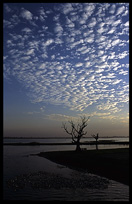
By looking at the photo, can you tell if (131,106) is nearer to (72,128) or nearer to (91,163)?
(91,163)

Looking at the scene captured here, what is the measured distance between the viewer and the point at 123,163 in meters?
20.4

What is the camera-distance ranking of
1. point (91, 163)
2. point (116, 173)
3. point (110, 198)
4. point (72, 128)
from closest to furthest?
1. point (110, 198)
2. point (116, 173)
3. point (91, 163)
4. point (72, 128)

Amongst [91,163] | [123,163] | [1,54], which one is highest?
[1,54]

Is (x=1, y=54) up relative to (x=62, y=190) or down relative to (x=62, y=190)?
up

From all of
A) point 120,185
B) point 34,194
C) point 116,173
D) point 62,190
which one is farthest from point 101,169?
point 34,194

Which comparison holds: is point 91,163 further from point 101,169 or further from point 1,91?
point 1,91

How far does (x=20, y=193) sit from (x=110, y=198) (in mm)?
6967

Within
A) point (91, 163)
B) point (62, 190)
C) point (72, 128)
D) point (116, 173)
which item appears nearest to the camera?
point (62, 190)

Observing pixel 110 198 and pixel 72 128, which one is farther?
pixel 72 128

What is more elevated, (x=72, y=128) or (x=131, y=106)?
(x=131, y=106)

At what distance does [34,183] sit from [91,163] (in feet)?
36.6

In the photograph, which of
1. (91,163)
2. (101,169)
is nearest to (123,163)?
(101,169)

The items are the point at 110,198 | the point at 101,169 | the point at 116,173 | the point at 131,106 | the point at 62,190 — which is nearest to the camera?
the point at 131,106

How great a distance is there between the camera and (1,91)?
3.92m
